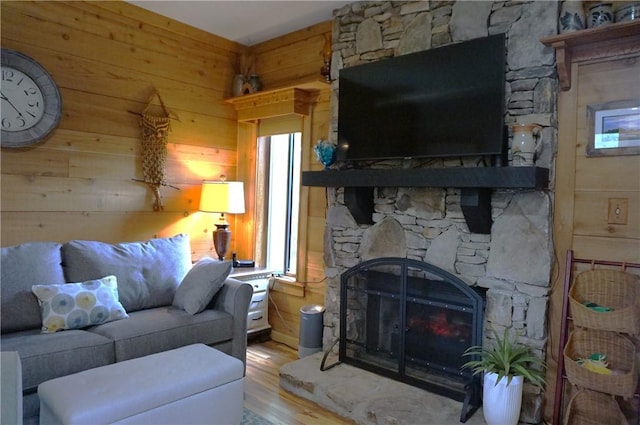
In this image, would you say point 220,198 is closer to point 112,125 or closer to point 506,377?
point 112,125

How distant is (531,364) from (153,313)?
7.55 feet

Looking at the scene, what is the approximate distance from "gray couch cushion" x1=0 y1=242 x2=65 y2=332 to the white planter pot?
2551 millimetres

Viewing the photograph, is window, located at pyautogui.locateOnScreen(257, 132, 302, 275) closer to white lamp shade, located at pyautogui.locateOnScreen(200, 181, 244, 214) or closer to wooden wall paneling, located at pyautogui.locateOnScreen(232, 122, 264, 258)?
wooden wall paneling, located at pyautogui.locateOnScreen(232, 122, 264, 258)

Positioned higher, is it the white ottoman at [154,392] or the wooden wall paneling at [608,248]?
the wooden wall paneling at [608,248]

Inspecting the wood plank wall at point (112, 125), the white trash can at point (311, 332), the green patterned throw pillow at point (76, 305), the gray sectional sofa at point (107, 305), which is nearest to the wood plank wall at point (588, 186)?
the white trash can at point (311, 332)

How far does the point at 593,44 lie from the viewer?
2285mm

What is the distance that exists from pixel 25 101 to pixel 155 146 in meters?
0.96

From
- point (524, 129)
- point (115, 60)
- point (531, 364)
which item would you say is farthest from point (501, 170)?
point (115, 60)

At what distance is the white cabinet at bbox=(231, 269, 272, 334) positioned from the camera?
12.6ft

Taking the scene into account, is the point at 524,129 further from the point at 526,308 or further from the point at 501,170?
the point at 526,308

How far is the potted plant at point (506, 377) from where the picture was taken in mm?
2281

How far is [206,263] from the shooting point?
3.14 m

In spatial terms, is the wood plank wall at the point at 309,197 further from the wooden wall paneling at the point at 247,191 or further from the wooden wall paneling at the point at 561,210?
the wooden wall paneling at the point at 561,210

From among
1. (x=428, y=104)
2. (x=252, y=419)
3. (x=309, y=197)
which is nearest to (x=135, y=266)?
(x=252, y=419)
